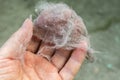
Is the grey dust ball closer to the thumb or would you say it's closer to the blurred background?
the thumb

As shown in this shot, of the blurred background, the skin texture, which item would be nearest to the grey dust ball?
the skin texture

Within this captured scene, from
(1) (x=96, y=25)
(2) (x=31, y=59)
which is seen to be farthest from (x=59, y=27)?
(1) (x=96, y=25)

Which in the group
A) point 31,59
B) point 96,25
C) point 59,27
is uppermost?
point 59,27

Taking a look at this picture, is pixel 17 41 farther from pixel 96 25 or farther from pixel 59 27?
pixel 96 25

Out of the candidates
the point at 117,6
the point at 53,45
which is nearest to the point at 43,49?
the point at 53,45

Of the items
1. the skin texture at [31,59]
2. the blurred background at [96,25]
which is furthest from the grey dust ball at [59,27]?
the blurred background at [96,25]

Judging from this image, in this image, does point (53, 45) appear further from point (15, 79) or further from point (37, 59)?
point (15, 79)
